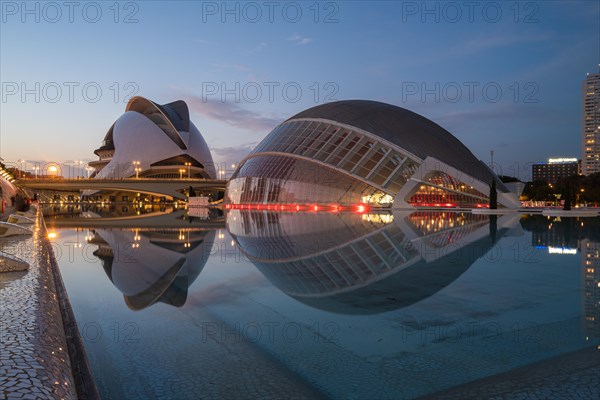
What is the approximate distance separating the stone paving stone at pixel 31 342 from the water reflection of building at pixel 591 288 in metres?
5.45

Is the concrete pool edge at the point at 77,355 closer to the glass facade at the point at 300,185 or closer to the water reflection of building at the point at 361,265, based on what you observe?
the water reflection of building at the point at 361,265

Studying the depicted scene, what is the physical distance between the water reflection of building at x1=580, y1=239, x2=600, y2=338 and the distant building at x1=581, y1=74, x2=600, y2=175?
616 ft

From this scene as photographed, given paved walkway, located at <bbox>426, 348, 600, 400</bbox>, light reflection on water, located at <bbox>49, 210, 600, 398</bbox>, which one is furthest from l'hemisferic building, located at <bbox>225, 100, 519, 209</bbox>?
paved walkway, located at <bbox>426, 348, 600, 400</bbox>

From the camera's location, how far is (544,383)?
401 cm

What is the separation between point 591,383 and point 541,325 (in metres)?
1.84

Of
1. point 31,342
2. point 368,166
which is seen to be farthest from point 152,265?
point 368,166

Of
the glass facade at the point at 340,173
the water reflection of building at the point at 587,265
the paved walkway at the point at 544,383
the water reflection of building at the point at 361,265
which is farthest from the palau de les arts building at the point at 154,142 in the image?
the paved walkway at the point at 544,383

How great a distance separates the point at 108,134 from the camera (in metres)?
113

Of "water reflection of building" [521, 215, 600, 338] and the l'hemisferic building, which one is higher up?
the l'hemisferic building

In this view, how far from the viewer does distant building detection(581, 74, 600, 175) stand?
576ft

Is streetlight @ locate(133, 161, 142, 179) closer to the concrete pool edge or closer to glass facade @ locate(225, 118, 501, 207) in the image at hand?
glass facade @ locate(225, 118, 501, 207)

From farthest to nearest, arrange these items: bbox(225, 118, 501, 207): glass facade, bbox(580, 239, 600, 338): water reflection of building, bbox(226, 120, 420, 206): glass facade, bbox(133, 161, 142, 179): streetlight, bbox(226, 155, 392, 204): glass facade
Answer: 1. bbox(133, 161, 142, 179): streetlight
2. bbox(226, 155, 392, 204): glass facade
3. bbox(225, 118, 501, 207): glass facade
4. bbox(226, 120, 420, 206): glass facade
5. bbox(580, 239, 600, 338): water reflection of building

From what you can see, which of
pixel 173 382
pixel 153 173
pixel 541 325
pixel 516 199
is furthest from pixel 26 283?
pixel 153 173

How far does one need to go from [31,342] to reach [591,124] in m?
219
